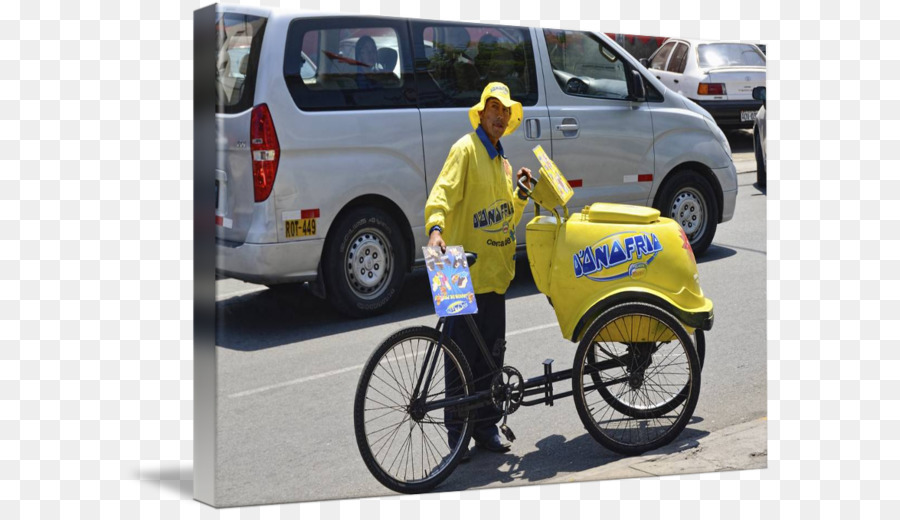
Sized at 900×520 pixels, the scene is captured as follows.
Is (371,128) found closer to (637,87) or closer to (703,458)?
(637,87)

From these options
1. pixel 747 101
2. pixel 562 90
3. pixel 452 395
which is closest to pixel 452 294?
pixel 452 395

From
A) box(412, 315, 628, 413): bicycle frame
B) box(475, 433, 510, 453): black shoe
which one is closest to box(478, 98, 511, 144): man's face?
box(412, 315, 628, 413): bicycle frame

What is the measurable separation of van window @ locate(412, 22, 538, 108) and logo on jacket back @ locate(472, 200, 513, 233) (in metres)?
0.63

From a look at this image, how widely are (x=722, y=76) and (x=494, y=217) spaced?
226cm

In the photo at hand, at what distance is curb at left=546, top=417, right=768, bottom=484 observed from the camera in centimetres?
598

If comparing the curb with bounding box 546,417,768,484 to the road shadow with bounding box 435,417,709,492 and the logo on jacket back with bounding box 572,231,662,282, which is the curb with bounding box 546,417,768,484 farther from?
the logo on jacket back with bounding box 572,231,662,282

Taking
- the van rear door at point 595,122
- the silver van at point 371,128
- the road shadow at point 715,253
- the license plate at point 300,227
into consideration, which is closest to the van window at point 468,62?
the silver van at point 371,128

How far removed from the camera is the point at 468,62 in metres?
6.07

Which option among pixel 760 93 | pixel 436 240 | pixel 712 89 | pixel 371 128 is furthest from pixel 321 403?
pixel 760 93

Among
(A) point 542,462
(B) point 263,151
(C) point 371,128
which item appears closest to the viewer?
(B) point 263,151

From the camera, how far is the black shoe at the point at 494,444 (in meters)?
5.88

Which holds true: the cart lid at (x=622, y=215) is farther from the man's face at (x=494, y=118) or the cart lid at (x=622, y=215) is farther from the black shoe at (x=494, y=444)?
the black shoe at (x=494, y=444)

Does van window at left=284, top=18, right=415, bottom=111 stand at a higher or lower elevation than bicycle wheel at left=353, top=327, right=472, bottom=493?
higher

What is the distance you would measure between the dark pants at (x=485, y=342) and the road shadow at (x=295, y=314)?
14 cm
